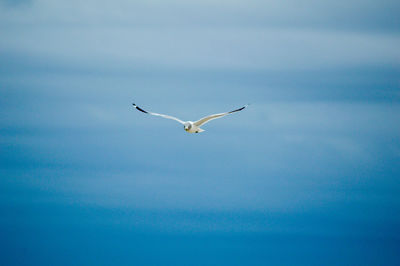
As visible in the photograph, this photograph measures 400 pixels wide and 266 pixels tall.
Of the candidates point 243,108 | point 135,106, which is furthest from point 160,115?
point 243,108

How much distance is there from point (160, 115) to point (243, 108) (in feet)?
25.7

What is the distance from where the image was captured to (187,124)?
1820 inches

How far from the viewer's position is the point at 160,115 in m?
48.8

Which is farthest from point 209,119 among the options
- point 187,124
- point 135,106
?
point 135,106

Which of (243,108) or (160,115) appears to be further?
(160,115)

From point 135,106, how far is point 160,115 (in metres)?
2.31

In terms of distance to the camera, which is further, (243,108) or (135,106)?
(135,106)

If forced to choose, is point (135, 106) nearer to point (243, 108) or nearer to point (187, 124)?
point (187, 124)

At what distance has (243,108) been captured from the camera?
144 ft

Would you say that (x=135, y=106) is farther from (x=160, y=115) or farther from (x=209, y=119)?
(x=209, y=119)

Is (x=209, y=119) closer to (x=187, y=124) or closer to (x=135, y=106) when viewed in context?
(x=187, y=124)

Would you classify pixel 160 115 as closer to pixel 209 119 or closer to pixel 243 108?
pixel 209 119

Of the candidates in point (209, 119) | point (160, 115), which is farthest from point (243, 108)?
point (160, 115)

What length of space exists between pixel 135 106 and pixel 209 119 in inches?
226
